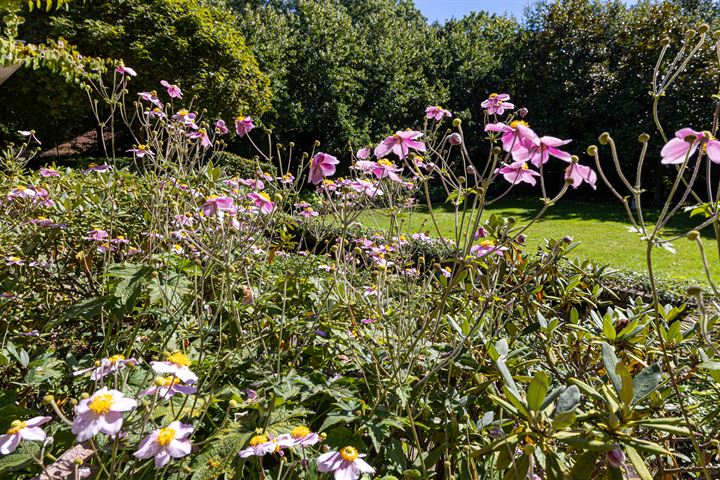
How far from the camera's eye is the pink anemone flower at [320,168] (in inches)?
55.2

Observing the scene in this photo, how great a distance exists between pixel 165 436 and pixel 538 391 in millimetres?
671

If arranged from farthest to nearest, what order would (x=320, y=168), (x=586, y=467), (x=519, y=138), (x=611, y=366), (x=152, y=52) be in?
(x=152, y=52) < (x=320, y=168) < (x=519, y=138) < (x=611, y=366) < (x=586, y=467)

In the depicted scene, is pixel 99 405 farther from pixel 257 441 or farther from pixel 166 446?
pixel 257 441

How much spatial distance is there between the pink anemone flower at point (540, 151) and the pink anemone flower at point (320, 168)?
563 mm

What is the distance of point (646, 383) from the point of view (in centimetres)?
88

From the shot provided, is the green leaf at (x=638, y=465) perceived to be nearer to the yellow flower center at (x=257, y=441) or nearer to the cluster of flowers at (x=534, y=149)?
the cluster of flowers at (x=534, y=149)

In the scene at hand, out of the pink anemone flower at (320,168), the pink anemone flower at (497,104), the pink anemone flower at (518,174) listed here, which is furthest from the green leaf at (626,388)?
the pink anemone flower at (497,104)

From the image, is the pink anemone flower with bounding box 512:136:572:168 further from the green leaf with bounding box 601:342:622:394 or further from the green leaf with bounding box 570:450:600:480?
the green leaf with bounding box 570:450:600:480

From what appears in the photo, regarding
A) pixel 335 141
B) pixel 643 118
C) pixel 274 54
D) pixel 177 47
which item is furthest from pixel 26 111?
pixel 643 118

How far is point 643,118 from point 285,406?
50.3 feet

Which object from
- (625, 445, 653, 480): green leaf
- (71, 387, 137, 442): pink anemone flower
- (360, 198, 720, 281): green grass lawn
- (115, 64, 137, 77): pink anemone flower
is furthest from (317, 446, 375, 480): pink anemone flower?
(360, 198, 720, 281): green grass lawn

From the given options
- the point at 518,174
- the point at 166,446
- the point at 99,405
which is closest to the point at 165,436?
the point at 166,446

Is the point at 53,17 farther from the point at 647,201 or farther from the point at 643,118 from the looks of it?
the point at 647,201

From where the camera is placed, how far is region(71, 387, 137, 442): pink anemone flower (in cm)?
73
